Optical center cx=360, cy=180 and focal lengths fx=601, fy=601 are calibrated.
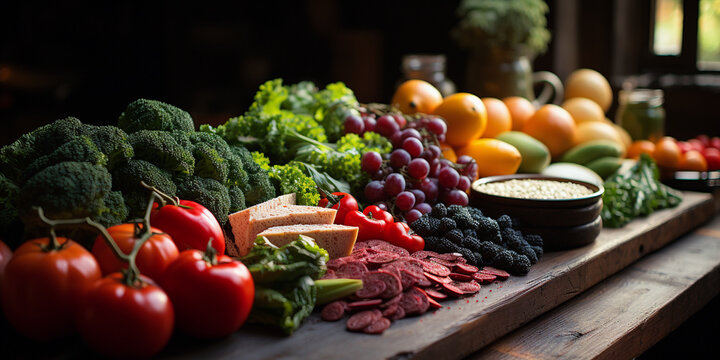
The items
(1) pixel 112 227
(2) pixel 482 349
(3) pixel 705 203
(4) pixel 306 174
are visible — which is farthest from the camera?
(3) pixel 705 203

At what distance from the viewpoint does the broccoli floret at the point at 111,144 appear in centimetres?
148

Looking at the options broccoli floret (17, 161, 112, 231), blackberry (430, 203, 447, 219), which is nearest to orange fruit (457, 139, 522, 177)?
blackberry (430, 203, 447, 219)

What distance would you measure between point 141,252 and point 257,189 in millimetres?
608

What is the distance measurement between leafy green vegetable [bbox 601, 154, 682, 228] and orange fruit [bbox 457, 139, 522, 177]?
35 cm

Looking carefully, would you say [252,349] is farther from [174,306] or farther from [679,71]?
[679,71]

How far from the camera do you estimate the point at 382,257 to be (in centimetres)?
157

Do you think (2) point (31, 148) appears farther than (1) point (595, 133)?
No

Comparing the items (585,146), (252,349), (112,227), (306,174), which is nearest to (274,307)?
(252,349)

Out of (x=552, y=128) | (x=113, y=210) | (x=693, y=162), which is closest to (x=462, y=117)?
(x=552, y=128)

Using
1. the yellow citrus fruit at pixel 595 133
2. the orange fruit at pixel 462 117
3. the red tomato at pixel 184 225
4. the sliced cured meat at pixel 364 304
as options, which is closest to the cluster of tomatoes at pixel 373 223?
the sliced cured meat at pixel 364 304

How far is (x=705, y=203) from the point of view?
2.61 metres

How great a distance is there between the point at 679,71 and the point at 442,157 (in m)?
2.31

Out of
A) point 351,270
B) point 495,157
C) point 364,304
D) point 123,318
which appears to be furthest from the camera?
point 495,157

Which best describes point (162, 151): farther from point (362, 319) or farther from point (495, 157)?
point (495, 157)
